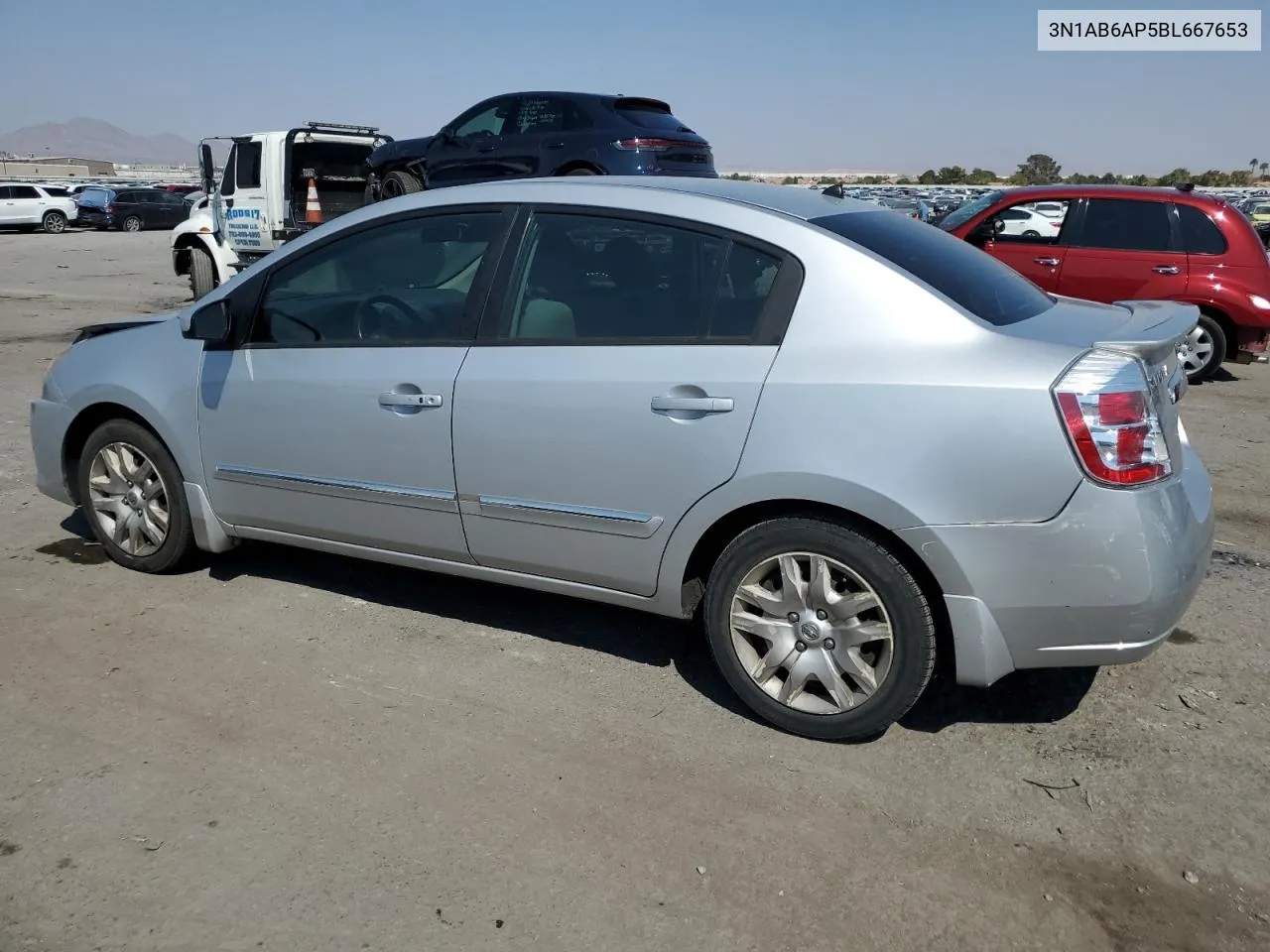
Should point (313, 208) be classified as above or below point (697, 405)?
above

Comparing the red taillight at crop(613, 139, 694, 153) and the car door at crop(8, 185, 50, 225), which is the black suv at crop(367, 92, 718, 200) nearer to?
the red taillight at crop(613, 139, 694, 153)

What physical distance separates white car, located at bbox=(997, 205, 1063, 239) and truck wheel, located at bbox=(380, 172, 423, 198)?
6775mm

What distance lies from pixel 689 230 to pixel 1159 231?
7572mm

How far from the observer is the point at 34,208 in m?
35.1

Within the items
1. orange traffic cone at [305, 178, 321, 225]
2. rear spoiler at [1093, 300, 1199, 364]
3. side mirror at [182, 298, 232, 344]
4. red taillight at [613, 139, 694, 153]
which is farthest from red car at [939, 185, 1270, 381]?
orange traffic cone at [305, 178, 321, 225]

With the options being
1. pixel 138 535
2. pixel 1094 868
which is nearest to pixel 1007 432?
pixel 1094 868

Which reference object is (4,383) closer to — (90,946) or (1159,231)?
(90,946)

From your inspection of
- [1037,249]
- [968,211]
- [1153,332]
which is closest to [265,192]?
[968,211]

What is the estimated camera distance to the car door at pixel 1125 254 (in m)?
9.44

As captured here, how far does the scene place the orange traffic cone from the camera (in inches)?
514

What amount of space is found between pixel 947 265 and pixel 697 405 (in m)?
1.00

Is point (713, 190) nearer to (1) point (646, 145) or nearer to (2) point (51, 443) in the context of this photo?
(2) point (51, 443)

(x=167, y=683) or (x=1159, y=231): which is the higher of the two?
(x=1159, y=231)

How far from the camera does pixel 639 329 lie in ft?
11.6
